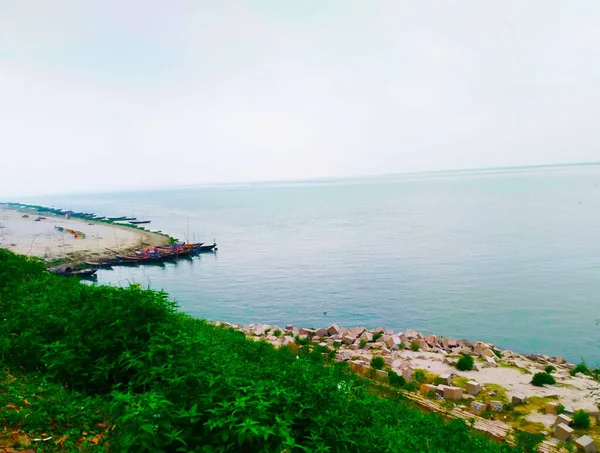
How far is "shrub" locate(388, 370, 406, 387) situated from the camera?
45.6 feet

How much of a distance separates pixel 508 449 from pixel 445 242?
179 ft

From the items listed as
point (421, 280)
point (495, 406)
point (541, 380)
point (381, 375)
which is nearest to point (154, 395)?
point (381, 375)

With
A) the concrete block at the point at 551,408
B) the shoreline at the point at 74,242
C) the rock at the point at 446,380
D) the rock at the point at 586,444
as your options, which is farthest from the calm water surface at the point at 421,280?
the rock at the point at 586,444

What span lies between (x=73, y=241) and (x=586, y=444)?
69478 millimetres

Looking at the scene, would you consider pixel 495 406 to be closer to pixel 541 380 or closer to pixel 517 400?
pixel 517 400

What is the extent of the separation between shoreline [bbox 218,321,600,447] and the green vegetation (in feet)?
11.8

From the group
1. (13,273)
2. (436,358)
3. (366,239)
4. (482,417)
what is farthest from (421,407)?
(366,239)

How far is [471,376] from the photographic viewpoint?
1609 cm

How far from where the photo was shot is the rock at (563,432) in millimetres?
10773

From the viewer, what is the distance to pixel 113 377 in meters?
7.09

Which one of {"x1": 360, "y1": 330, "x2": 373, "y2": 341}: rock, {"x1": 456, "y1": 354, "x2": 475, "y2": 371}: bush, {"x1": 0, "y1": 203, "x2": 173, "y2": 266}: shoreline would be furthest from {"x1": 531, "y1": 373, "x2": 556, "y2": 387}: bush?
{"x1": 0, "y1": 203, "x2": 173, "y2": 266}: shoreline

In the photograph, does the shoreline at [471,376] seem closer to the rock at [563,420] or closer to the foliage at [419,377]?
the foliage at [419,377]

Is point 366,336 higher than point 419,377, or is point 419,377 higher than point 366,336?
point 419,377

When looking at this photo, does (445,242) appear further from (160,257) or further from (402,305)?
(160,257)
